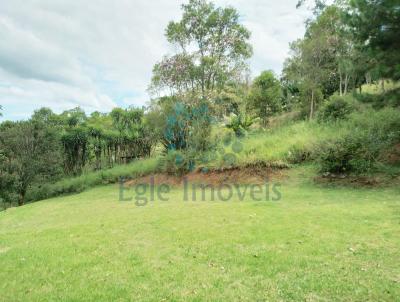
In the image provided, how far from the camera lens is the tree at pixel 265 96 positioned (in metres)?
20.2

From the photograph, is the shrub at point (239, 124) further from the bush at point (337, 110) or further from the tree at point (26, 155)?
the tree at point (26, 155)

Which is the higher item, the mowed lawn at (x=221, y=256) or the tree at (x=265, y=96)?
the tree at (x=265, y=96)

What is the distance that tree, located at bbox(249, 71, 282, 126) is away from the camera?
2017 cm

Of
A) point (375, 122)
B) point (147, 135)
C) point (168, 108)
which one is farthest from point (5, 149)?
point (375, 122)

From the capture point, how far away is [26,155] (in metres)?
15.9

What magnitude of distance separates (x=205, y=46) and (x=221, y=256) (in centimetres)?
1356

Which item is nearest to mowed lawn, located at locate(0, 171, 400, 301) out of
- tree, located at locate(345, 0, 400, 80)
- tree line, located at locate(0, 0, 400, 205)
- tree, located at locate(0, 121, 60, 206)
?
tree, located at locate(345, 0, 400, 80)

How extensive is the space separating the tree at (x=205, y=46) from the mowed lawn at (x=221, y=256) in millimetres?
9801

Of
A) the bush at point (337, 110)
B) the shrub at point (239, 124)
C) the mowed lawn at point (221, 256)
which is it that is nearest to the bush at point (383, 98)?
the mowed lawn at point (221, 256)

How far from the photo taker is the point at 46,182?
1596cm

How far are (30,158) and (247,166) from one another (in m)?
13.0

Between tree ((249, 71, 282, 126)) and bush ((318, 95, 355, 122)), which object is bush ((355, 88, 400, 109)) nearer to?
bush ((318, 95, 355, 122))

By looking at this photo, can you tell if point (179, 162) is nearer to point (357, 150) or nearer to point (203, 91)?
point (203, 91)

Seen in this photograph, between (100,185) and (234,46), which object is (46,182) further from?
(234,46)
